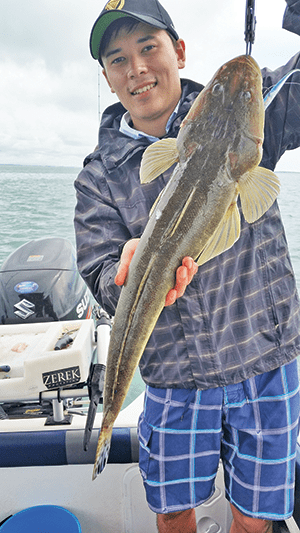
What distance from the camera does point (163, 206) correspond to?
1311 millimetres

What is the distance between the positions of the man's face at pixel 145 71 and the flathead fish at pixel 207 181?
2.08ft

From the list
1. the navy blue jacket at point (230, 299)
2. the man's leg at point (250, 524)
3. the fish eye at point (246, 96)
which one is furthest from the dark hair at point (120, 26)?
the man's leg at point (250, 524)

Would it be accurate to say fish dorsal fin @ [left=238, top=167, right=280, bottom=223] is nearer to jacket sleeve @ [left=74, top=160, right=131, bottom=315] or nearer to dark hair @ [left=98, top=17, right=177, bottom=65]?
jacket sleeve @ [left=74, top=160, right=131, bottom=315]

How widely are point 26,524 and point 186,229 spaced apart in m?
A: 2.20

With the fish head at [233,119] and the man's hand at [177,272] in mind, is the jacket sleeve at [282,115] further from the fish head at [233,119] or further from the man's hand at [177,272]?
the man's hand at [177,272]

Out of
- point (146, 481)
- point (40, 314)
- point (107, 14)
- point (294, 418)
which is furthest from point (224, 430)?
point (40, 314)

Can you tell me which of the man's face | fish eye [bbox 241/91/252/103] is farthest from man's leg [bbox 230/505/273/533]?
the man's face

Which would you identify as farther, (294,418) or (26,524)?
(26,524)

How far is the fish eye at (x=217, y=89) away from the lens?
127 centimetres

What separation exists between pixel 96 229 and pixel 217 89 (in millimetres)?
991

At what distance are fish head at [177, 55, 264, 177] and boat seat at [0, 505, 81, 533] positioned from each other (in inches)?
90.0

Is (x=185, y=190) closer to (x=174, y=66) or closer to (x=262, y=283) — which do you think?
(x=262, y=283)

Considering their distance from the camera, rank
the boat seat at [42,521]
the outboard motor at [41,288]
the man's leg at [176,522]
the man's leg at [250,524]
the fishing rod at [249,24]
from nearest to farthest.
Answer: the fishing rod at [249,24]
the man's leg at [250,524]
the man's leg at [176,522]
the boat seat at [42,521]
the outboard motor at [41,288]

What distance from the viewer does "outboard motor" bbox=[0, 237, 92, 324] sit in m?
3.93
